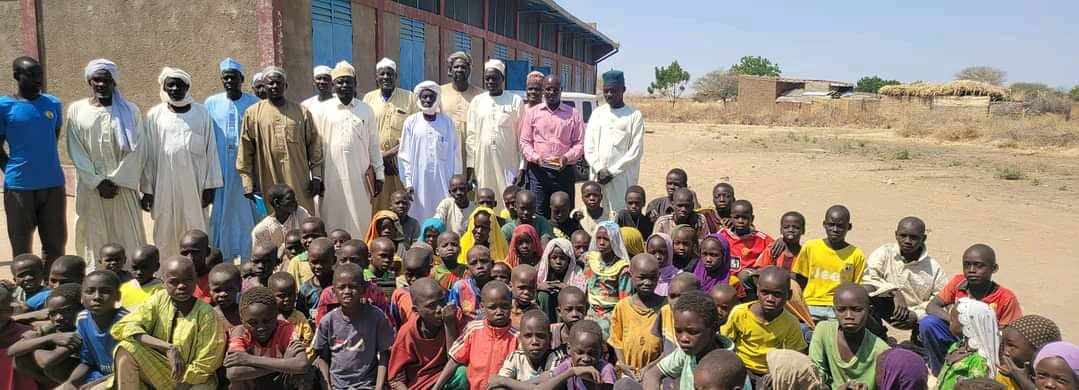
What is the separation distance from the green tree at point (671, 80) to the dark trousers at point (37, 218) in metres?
64.6

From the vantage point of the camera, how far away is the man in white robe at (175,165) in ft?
17.0

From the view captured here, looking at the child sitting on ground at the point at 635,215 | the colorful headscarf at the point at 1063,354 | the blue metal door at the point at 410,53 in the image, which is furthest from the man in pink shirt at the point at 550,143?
the blue metal door at the point at 410,53

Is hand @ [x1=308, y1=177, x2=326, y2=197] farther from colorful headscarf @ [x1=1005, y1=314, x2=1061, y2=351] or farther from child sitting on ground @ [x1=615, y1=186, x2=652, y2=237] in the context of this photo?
colorful headscarf @ [x1=1005, y1=314, x2=1061, y2=351]

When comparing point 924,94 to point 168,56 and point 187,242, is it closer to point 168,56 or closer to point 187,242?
point 168,56

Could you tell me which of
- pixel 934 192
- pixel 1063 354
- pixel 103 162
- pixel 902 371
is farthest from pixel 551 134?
pixel 934 192

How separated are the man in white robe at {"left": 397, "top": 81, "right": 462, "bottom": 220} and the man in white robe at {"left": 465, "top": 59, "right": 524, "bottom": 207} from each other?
0.94 ft

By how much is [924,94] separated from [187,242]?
31104 millimetres

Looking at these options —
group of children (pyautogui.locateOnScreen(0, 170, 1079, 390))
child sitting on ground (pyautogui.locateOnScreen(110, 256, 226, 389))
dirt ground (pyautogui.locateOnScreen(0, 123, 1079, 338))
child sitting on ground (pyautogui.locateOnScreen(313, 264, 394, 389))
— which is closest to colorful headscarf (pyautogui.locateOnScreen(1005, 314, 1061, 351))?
group of children (pyautogui.locateOnScreen(0, 170, 1079, 390))

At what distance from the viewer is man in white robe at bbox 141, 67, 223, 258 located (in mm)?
5180

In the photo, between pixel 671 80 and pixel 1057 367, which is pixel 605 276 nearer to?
pixel 1057 367

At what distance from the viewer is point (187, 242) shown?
3857mm

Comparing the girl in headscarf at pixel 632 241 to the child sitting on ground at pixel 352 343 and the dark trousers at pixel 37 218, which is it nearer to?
the child sitting on ground at pixel 352 343

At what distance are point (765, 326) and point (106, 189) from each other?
14.5 ft

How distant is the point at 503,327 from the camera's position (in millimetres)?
3309
